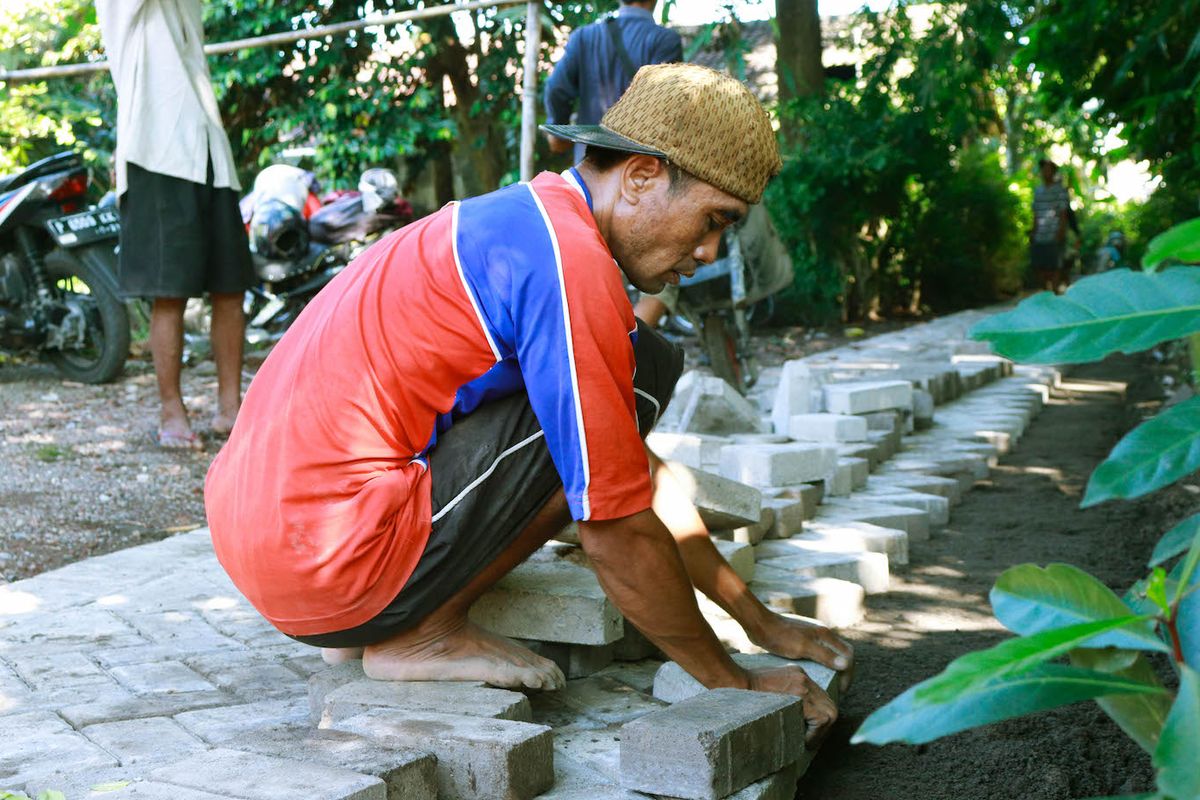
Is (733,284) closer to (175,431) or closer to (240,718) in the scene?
(175,431)

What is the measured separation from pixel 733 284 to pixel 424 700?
4.33 metres

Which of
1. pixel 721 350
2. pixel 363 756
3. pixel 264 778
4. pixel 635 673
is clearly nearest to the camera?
pixel 264 778

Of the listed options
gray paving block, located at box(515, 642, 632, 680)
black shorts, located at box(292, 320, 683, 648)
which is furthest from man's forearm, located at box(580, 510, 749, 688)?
gray paving block, located at box(515, 642, 632, 680)

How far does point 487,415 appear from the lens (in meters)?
2.26

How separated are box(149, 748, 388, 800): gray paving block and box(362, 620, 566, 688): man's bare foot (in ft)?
1.57

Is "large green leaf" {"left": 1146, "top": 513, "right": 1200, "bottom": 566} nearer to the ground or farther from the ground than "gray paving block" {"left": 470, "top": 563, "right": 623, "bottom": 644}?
farther from the ground

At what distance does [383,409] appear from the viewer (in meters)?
2.17

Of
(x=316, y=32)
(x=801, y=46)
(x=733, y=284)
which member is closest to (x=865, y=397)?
(x=733, y=284)

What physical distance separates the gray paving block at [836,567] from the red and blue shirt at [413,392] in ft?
4.39

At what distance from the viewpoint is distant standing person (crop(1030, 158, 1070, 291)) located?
1459cm

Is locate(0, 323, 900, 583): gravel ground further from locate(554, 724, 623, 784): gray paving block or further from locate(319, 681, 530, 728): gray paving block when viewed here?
locate(554, 724, 623, 784): gray paving block

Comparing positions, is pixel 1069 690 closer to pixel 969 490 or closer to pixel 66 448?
pixel 969 490

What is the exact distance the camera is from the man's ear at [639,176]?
2203mm

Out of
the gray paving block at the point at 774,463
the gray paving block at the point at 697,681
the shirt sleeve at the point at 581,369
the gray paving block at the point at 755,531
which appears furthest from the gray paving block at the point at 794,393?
the shirt sleeve at the point at 581,369
